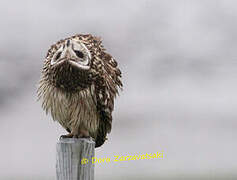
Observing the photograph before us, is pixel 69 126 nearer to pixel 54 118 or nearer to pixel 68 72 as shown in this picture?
pixel 54 118

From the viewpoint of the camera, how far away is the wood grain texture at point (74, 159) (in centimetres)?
209

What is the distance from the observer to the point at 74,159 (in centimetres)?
211

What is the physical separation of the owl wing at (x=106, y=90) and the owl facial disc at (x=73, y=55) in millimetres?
174

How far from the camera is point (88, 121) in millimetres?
2582

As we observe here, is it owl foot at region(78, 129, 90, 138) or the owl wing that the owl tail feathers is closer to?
the owl wing

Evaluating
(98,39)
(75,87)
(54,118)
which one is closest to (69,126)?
(54,118)

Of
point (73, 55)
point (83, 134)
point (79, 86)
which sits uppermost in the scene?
point (73, 55)

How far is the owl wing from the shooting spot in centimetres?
255

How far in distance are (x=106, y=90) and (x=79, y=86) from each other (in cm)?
26

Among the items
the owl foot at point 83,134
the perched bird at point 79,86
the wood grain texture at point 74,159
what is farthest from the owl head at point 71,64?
the wood grain texture at point 74,159

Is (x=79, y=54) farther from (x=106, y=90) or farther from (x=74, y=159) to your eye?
(x=74, y=159)

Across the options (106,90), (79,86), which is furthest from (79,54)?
(106,90)

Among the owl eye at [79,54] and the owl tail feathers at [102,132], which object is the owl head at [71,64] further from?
the owl tail feathers at [102,132]


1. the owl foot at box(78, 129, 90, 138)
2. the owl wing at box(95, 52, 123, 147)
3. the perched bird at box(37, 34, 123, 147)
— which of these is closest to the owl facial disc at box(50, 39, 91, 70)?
the perched bird at box(37, 34, 123, 147)
